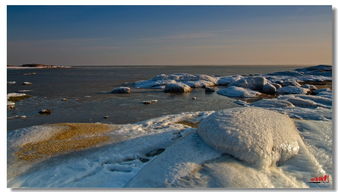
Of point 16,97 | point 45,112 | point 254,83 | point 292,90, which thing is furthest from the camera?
point 254,83

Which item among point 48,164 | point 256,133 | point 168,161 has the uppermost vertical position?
point 256,133

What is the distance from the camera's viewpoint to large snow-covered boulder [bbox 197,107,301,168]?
4680mm

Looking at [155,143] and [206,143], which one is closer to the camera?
[206,143]

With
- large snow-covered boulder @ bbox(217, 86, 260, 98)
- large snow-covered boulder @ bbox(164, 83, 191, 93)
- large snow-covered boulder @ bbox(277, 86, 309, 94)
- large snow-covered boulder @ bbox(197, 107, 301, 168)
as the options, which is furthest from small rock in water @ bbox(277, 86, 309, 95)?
large snow-covered boulder @ bbox(197, 107, 301, 168)

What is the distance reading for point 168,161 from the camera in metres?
4.69

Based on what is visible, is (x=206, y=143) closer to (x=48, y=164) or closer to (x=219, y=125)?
(x=219, y=125)

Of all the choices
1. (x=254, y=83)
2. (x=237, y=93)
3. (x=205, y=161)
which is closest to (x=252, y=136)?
(x=205, y=161)

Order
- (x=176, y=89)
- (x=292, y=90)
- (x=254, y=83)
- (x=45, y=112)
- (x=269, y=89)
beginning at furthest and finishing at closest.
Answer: (x=254, y=83) → (x=176, y=89) → (x=269, y=89) → (x=292, y=90) → (x=45, y=112)

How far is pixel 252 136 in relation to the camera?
193 inches

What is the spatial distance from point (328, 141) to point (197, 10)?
13.6 ft

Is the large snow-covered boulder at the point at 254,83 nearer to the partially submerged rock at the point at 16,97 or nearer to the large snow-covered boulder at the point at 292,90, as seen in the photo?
the large snow-covered boulder at the point at 292,90

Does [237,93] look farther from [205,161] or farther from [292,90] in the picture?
[205,161]

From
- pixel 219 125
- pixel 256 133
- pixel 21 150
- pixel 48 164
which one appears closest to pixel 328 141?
pixel 256 133

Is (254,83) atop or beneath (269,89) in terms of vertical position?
atop
